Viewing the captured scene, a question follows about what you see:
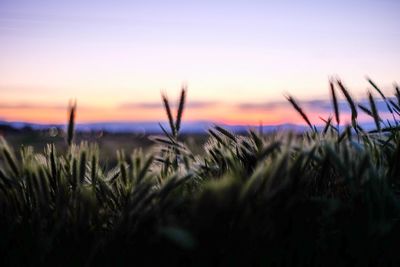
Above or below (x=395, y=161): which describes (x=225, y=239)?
below

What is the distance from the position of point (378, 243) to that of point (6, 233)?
3.25ft

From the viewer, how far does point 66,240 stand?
1283mm

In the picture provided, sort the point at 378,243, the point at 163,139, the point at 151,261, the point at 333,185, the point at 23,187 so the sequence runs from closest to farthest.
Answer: the point at 151,261
the point at 378,243
the point at 23,187
the point at 333,185
the point at 163,139

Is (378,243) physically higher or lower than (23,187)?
lower

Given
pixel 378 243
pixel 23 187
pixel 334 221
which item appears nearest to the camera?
pixel 378 243

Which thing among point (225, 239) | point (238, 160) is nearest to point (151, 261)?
point (225, 239)

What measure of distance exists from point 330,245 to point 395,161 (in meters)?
0.35

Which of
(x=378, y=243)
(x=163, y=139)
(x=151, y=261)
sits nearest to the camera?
(x=151, y=261)

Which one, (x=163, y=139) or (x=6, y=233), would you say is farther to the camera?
(x=163, y=139)

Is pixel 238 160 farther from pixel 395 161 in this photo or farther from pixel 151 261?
pixel 151 261

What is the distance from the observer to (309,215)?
53.2 inches

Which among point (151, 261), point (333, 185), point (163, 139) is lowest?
point (151, 261)

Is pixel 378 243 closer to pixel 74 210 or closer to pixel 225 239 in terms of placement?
pixel 225 239

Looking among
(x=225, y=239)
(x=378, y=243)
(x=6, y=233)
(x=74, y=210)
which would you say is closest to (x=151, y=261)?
(x=225, y=239)
